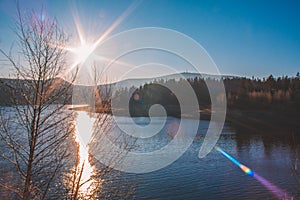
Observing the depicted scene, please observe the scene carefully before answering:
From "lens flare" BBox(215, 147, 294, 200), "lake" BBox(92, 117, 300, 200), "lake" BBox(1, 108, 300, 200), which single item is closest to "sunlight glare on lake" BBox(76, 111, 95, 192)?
"lake" BBox(1, 108, 300, 200)

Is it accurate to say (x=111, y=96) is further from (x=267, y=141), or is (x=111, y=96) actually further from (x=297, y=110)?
(x=297, y=110)

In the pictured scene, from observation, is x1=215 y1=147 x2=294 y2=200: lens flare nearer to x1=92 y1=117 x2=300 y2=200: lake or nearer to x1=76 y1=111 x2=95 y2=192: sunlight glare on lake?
x1=92 y1=117 x2=300 y2=200: lake

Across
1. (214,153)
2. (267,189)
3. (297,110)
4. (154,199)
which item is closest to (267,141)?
(214,153)

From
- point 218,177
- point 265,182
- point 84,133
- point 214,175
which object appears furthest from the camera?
point 214,175

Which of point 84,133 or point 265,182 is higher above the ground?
point 84,133

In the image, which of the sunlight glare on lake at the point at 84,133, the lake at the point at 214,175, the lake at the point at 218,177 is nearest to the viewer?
the sunlight glare on lake at the point at 84,133

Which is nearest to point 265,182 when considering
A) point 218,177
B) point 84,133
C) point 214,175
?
point 218,177

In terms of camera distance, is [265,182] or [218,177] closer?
[265,182]

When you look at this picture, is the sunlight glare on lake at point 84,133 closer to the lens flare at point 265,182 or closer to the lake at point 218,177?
the lake at point 218,177

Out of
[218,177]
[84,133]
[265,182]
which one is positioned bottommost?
[265,182]

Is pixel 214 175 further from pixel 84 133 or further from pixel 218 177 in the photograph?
pixel 84 133

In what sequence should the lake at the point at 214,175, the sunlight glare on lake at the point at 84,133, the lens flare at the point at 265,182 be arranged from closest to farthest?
the sunlight glare on lake at the point at 84,133, the lake at the point at 214,175, the lens flare at the point at 265,182

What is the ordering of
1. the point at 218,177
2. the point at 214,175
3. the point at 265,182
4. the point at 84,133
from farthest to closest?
the point at 214,175
the point at 218,177
the point at 265,182
the point at 84,133

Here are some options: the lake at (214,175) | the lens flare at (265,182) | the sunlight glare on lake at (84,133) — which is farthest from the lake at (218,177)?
the sunlight glare on lake at (84,133)
